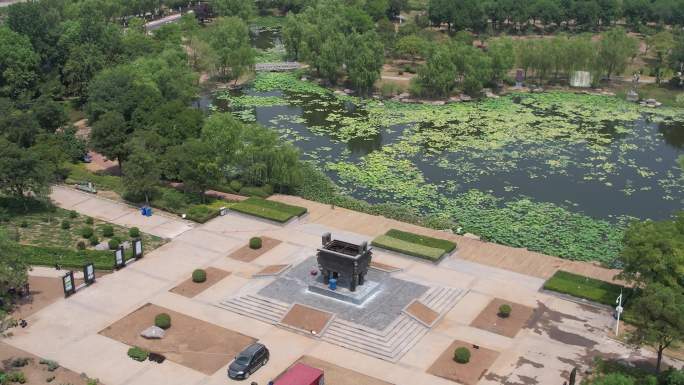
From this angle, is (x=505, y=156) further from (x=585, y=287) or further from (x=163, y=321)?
(x=163, y=321)

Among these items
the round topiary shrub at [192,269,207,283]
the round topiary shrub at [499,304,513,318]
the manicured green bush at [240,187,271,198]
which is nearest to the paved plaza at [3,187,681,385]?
the round topiary shrub at [192,269,207,283]

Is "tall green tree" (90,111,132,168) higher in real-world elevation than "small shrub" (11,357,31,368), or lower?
higher

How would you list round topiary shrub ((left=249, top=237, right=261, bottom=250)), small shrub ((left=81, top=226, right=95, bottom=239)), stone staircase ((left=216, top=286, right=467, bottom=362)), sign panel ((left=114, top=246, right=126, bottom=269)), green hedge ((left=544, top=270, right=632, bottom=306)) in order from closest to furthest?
stone staircase ((left=216, top=286, right=467, bottom=362))
green hedge ((left=544, top=270, right=632, bottom=306))
sign panel ((left=114, top=246, right=126, bottom=269))
round topiary shrub ((left=249, top=237, right=261, bottom=250))
small shrub ((left=81, top=226, right=95, bottom=239))

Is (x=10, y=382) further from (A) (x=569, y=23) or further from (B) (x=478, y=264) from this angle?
(A) (x=569, y=23)

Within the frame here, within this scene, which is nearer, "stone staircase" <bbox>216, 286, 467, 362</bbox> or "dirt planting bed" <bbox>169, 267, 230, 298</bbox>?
"stone staircase" <bbox>216, 286, 467, 362</bbox>

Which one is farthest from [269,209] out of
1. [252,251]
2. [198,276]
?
[198,276]

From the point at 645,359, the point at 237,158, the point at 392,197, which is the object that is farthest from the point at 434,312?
the point at 237,158

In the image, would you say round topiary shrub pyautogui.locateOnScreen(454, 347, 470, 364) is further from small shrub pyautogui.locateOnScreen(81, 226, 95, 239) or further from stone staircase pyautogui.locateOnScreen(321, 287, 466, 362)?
small shrub pyautogui.locateOnScreen(81, 226, 95, 239)

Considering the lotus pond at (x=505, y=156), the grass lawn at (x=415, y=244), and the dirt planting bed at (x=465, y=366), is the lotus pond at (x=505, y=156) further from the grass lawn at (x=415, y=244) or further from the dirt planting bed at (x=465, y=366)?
the dirt planting bed at (x=465, y=366)
